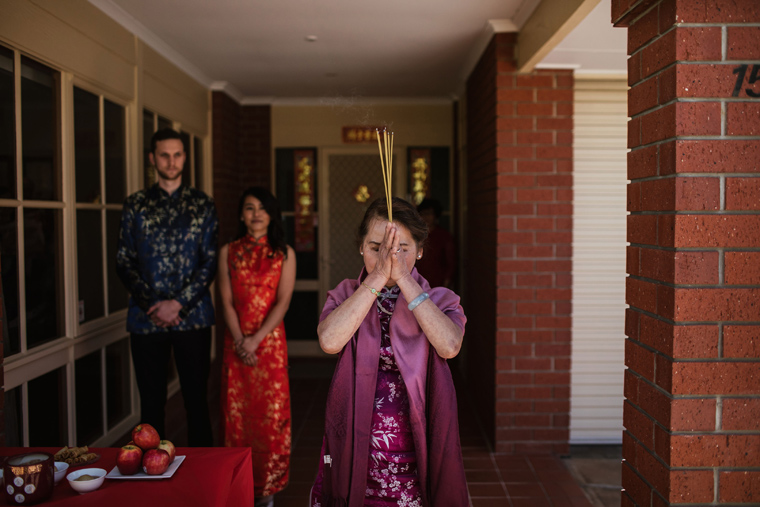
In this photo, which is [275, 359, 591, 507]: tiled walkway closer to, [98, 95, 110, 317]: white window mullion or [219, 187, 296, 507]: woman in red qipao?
[219, 187, 296, 507]: woman in red qipao

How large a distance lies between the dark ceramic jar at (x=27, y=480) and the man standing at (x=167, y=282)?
63.2 inches

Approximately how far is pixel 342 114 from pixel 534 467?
181 inches

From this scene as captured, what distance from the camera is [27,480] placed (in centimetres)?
142

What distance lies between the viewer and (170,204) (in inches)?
124

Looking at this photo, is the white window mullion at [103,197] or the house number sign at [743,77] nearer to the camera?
the house number sign at [743,77]

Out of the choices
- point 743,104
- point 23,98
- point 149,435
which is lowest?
point 149,435

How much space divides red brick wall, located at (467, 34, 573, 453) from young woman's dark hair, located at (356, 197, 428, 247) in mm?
2189

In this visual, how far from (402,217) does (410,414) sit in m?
0.57

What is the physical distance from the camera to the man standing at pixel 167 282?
307cm


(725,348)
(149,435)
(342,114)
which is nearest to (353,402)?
(149,435)

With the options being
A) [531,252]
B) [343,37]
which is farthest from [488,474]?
[343,37]

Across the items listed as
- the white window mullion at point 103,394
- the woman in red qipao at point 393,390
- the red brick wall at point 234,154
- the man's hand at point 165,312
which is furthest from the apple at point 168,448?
the red brick wall at point 234,154

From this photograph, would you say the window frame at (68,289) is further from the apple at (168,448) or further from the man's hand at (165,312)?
the apple at (168,448)

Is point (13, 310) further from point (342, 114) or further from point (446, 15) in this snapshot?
point (342, 114)
